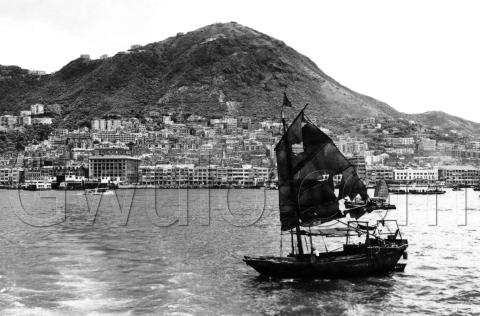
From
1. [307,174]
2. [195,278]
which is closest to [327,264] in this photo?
[307,174]

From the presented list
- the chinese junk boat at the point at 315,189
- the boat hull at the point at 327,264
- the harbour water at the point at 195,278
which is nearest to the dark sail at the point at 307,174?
the chinese junk boat at the point at 315,189

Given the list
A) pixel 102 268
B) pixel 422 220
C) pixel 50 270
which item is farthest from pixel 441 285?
pixel 422 220

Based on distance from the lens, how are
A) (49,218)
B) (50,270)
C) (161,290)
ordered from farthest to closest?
(49,218) < (50,270) < (161,290)

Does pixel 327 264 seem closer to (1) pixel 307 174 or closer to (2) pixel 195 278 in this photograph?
(1) pixel 307 174

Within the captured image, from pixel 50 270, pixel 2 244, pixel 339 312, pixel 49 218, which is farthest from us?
pixel 49 218

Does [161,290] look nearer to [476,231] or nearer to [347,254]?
[347,254]

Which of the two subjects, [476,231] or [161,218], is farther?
[161,218]

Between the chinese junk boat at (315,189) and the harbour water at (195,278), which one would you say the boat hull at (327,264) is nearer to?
the chinese junk boat at (315,189)
